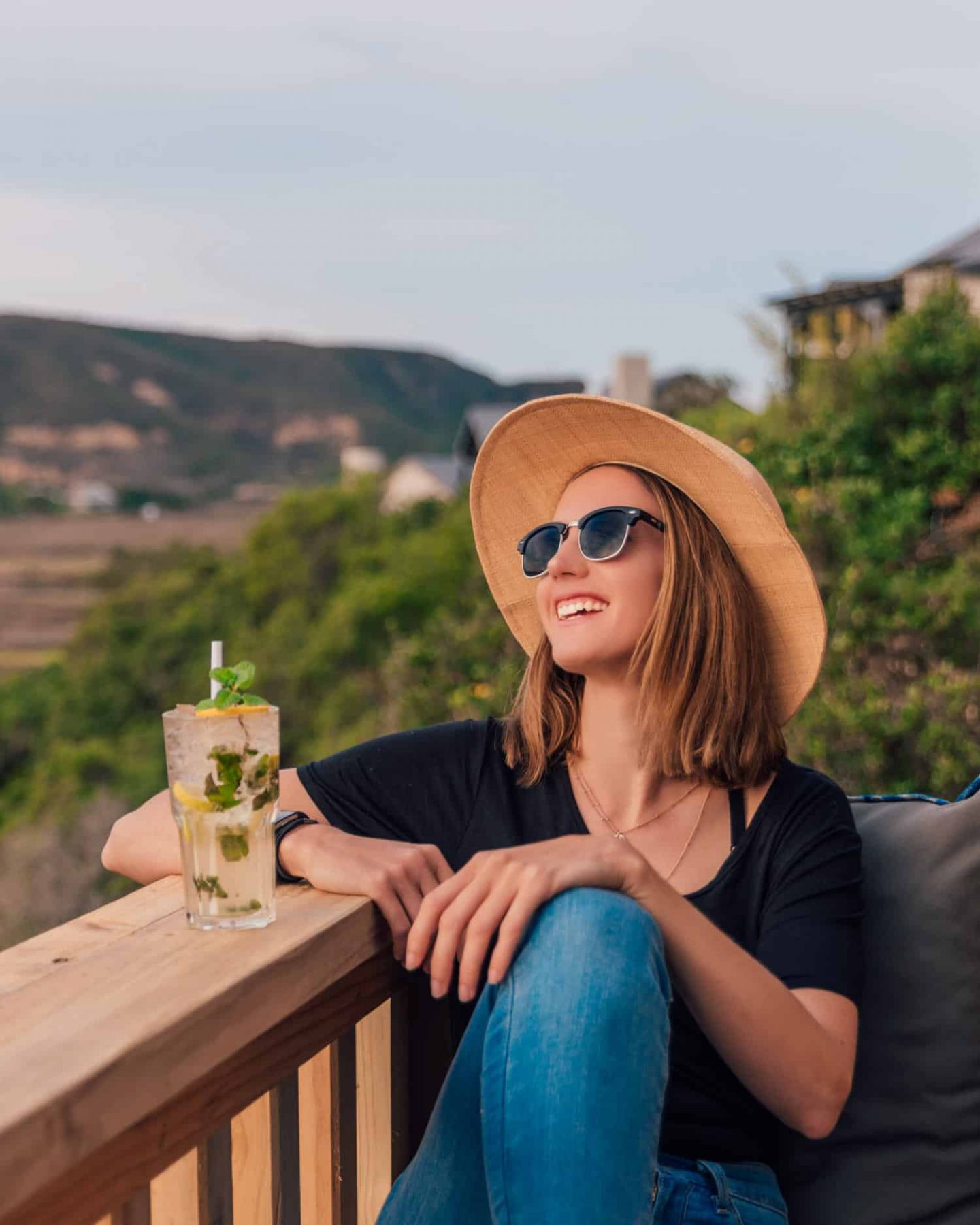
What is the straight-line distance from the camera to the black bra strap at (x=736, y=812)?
181 cm

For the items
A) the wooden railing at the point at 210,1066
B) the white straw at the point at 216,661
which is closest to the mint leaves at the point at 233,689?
the white straw at the point at 216,661

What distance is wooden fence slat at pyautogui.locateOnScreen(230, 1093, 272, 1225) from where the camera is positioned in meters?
1.38

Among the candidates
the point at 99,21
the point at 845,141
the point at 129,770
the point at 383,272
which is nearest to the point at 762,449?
the point at 845,141

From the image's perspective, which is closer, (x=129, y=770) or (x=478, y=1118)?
(x=478, y=1118)

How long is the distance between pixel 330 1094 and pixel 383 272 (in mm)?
50928

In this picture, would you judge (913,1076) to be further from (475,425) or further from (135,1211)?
(475,425)

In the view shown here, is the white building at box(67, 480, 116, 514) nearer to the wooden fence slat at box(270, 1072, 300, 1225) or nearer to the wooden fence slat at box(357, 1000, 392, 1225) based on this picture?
the wooden fence slat at box(357, 1000, 392, 1225)

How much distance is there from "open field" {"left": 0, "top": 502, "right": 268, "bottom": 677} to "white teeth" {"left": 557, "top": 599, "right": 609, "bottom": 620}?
125ft

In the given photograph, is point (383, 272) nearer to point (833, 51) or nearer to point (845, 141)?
point (845, 141)

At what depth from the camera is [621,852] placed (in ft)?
4.44

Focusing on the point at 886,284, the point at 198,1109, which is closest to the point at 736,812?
the point at 198,1109

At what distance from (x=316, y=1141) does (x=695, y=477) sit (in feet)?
3.30

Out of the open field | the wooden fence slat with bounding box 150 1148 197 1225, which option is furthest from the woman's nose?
the open field

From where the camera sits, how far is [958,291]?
7.77 metres
